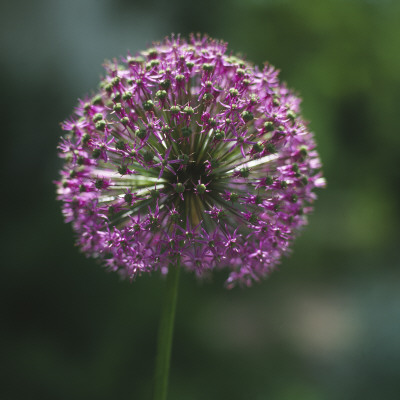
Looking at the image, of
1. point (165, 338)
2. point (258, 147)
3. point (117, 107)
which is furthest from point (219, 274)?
point (117, 107)

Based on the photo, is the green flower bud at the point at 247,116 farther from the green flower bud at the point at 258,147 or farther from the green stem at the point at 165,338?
the green stem at the point at 165,338

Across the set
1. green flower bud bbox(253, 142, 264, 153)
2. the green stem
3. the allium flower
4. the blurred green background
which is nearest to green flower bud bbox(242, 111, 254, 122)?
the allium flower

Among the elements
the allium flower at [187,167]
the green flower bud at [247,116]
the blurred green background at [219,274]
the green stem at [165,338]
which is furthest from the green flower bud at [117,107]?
the blurred green background at [219,274]

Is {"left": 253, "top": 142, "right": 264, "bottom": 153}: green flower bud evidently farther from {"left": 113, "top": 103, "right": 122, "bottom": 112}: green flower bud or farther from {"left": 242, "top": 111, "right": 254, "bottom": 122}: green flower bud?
{"left": 113, "top": 103, "right": 122, "bottom": 112}: green flower bud

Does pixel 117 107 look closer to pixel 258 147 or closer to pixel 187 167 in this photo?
pixel 187 167

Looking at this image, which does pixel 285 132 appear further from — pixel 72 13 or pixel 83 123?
pixel 72 13

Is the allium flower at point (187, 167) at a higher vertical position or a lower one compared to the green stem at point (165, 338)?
higher
